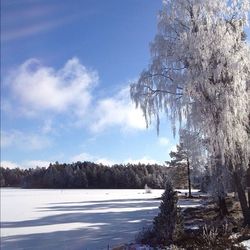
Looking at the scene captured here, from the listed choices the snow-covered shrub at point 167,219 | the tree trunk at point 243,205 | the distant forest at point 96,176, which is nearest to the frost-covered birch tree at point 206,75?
the tree trunk at point 243,205

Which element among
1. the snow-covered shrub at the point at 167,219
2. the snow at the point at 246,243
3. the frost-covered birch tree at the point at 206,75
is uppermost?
the frost-covered birch tree at the point at 206,75

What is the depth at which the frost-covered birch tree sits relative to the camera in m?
16.3

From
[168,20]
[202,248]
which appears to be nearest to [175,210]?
[202,248]

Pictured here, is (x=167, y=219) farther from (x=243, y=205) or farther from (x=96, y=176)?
(x=96, y=176)

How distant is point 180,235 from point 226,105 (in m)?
5.16

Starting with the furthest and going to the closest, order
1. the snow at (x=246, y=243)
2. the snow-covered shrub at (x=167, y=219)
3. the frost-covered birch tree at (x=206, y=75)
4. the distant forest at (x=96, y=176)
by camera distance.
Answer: the distant forest at (x=96, y=176) < the frost-covered birch tree at (x=206, y=75) < the snow-covered shrub at (x=167, y=219) < the snow at (x=246, y=243)

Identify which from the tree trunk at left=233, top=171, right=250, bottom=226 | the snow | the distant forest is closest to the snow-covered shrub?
the snow

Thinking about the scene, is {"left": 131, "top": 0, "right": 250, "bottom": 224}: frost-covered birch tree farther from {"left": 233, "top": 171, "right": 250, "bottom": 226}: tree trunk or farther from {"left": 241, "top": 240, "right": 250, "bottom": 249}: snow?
{"left": 241, "top": 240, "right": 250, "bottom": 249}: snow

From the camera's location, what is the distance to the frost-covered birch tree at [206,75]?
16.3 meters

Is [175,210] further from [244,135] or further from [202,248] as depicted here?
[244,135]

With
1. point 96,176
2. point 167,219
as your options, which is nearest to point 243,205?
point 167,219

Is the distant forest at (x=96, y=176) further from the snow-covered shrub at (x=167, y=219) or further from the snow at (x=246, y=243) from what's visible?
the snow at (x=246, y=243)

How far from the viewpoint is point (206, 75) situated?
1638 cm

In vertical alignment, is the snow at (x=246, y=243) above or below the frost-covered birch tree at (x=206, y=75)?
below
